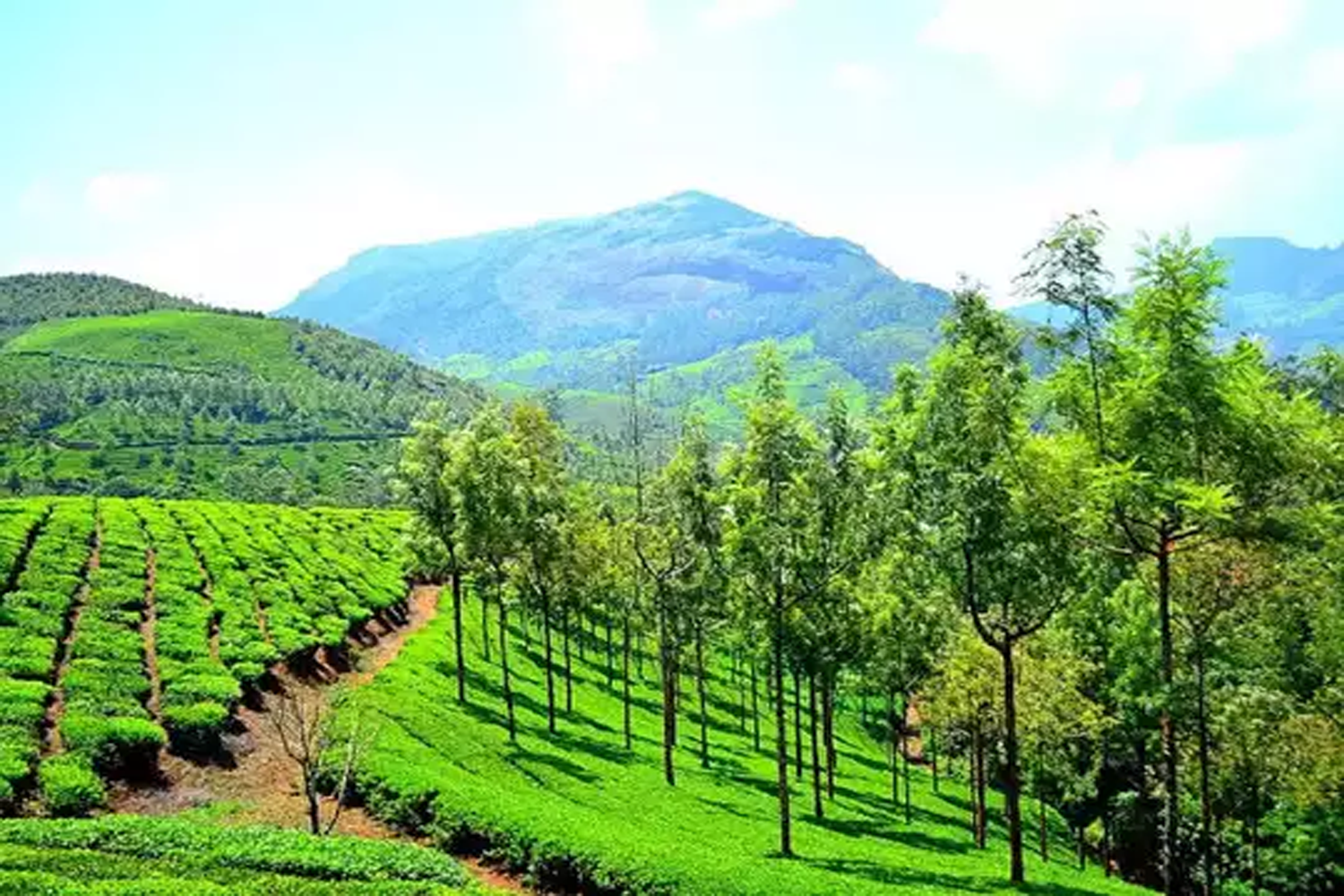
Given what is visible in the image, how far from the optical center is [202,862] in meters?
25.3

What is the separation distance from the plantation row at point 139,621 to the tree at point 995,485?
3131cm

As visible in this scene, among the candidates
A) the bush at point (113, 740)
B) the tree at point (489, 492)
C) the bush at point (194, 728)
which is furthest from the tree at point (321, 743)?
the tree at point (489, 492)

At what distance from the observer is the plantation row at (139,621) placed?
117 feet

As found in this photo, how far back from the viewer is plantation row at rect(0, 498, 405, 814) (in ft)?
117

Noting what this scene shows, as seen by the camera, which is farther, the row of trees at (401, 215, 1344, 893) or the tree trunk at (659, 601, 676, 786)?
the tree trunk at (659, 601, 676, 786)

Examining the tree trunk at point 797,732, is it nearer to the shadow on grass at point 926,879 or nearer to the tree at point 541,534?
the shadow on grass at point 926,879

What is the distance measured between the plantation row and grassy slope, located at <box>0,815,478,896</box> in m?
6.14

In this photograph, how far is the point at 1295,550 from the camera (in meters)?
34.7

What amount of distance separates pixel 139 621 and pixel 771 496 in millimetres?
37226

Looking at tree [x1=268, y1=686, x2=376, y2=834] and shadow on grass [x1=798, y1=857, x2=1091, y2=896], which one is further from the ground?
tree [x1=268, y1=686, x2=376, y2=834]

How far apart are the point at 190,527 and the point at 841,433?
189 feet

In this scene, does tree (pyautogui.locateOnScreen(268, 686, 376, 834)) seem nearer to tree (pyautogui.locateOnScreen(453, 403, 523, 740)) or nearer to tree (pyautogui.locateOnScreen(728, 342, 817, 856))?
tree (pyautogui.locateOnScreen(453, 403, 523, 740))

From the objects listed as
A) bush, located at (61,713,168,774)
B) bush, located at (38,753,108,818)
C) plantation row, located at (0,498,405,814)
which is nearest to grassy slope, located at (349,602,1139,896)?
plantation row, located at (0,498,405,814)

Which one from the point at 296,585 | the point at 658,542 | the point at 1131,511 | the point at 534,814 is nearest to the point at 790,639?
the point at 658,542
